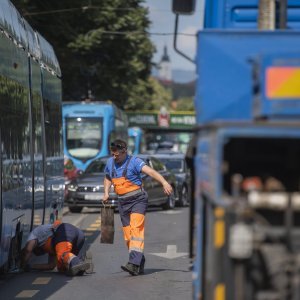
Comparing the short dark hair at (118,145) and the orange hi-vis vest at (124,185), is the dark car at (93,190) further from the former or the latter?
the short dark hair at (118,145)

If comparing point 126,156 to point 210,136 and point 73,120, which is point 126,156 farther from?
point 73,120

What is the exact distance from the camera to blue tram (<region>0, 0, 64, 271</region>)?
425 inches

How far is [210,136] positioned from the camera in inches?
229

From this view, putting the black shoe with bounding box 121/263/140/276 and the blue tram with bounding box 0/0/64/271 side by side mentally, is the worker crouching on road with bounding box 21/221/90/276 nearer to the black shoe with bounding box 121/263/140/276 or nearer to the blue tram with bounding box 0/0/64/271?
the blue tram with bounding box 0/0/64/271

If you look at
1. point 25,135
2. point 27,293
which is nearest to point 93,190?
point 25,135

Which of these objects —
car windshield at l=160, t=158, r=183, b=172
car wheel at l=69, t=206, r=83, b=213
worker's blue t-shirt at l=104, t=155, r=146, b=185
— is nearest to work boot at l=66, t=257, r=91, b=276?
worker's blue t-shirt at l=104, t=155, r=146, b=185

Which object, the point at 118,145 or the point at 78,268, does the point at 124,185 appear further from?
the point at 78,268

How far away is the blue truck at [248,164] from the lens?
544cm

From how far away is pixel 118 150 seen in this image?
12.9 metres

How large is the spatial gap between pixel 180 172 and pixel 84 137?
8.80 metres

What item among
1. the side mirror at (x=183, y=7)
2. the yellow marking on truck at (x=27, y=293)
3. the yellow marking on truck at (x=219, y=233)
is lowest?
the yellow marking on truck at (x=27, y=293)

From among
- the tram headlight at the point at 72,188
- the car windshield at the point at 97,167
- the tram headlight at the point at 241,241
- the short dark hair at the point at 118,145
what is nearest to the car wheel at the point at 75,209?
the tram headlight at the point at 72,188

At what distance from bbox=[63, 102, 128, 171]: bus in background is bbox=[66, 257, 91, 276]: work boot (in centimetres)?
2565

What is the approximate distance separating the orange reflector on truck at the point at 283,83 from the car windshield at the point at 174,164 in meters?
25.1
